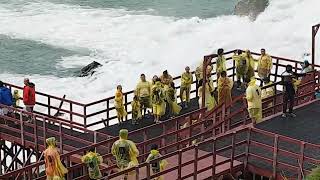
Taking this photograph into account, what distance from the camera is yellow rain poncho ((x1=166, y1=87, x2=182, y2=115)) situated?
23.6 meters

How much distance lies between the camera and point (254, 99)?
820 inches

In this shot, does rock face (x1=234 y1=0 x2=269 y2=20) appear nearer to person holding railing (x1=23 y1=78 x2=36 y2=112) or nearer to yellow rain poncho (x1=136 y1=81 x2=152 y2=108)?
yellow rain poncho (x1=136 y1=81 x2=152 y2=108)

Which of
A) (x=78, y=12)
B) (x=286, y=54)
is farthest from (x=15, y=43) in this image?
(x=286, y=54)

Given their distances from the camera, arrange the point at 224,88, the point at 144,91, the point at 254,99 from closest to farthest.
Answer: the point at 254,99
the point at 224,88
the point at 144,91

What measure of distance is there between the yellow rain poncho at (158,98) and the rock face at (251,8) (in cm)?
3130

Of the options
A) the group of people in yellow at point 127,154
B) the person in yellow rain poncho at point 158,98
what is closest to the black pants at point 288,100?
the person in yellow rain poncho at point 158,98

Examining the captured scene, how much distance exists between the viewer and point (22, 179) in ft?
76.6

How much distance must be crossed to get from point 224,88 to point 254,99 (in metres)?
1.97

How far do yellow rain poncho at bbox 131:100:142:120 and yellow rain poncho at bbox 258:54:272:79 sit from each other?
436 cm

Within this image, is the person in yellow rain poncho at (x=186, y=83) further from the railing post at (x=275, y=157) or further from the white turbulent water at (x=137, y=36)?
the white turbulent water at (x=137, y=36)

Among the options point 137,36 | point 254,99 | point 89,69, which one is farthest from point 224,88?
point 137,36

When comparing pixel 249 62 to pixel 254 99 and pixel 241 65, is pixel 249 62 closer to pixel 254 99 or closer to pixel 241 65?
pixel 241 65

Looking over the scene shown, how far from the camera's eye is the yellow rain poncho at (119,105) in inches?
927

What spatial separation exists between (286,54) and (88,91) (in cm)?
1167
